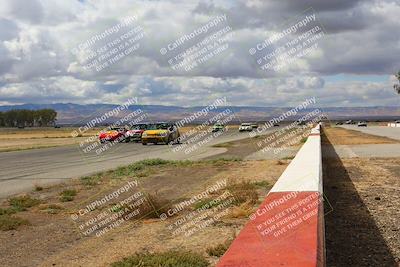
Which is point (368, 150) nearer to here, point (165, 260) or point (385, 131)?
point (165, 260)

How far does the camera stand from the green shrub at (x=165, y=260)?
5.52 metres

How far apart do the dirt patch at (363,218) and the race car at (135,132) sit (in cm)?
3026

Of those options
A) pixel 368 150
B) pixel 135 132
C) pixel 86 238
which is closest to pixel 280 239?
pixel 86 238

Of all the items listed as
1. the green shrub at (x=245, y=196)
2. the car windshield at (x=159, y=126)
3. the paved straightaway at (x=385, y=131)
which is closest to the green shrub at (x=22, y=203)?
the green shrub at (x=245, y=196)

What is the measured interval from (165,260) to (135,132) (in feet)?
130

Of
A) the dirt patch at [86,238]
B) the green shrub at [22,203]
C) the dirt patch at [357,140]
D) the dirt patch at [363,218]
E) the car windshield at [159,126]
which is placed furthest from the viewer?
the car windshield at [159,126]

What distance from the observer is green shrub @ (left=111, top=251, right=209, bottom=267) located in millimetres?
5523

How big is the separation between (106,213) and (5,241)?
2.34 meters

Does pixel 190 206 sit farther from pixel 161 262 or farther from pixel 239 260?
pixel 239 260

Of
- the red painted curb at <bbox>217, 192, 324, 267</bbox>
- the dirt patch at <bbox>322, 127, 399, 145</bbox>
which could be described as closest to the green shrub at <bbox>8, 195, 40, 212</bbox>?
the red painted curb at <bbox>217, 192, 324, 267</bbox>

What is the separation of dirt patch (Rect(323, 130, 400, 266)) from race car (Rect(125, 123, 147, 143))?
30262mm

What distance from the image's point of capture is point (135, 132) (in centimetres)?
4478

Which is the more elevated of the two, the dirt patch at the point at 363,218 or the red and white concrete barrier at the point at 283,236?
the red and white concrete barrier at the point at 283,236

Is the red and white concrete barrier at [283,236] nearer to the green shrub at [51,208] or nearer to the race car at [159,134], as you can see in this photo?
the green shrub at [51,208]
